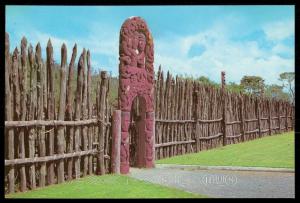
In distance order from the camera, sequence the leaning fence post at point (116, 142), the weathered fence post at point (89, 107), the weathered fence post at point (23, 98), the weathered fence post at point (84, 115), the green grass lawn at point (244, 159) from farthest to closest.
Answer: the green grass lawn at point (244, 159) → the leaning fence post at point (116, 142) → the weathered fence post at point (89, 107) → the weathered fence post at point (84, 115) → the weathered fence post at point (23, 98)

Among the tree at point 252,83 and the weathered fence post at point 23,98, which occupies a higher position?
the tree at point 252,83

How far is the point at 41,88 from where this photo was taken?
25.2ft

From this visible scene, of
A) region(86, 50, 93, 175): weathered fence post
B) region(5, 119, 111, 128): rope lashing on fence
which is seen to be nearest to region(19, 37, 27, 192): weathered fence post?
region(5, 119, 111, 128): rope lashing on fence

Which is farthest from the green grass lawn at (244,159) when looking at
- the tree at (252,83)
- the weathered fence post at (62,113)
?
the tree at (252,83)

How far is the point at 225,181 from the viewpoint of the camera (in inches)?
330

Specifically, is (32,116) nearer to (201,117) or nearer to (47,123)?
(47,123)

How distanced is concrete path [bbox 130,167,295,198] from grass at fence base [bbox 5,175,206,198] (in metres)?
0.44

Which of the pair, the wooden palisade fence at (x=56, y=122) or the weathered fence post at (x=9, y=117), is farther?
the wooden palisade fence at (x=56, y=122)

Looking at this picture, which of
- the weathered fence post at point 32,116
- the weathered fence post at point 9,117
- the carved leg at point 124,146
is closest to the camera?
A: the weathered fence post at point 9,117

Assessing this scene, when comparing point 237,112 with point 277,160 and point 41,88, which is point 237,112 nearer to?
point 277,160

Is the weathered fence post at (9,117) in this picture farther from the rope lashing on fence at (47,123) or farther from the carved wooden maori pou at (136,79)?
the carved wooden maori pou at (136,79)

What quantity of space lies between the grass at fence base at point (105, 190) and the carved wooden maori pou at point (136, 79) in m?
1.76

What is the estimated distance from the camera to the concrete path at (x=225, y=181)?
7051 mm

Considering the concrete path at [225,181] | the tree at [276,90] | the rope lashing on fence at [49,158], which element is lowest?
the concrete path at [225,181]
